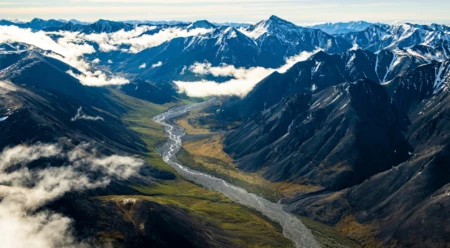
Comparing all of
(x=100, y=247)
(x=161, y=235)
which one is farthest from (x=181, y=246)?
(x=100, y=247)

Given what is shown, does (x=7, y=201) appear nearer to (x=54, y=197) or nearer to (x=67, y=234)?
(x=54, y=197)

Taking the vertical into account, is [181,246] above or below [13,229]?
below

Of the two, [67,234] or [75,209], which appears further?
[75,209]

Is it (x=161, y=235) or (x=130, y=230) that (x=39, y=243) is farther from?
(x=161, y=235)

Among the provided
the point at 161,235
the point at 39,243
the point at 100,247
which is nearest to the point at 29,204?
the point at 39,243

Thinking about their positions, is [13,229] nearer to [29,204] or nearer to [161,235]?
[29,204]

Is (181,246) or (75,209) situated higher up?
(75,209)

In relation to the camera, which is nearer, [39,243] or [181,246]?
[39,243]

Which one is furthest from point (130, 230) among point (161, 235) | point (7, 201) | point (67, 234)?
point (7, 201)
